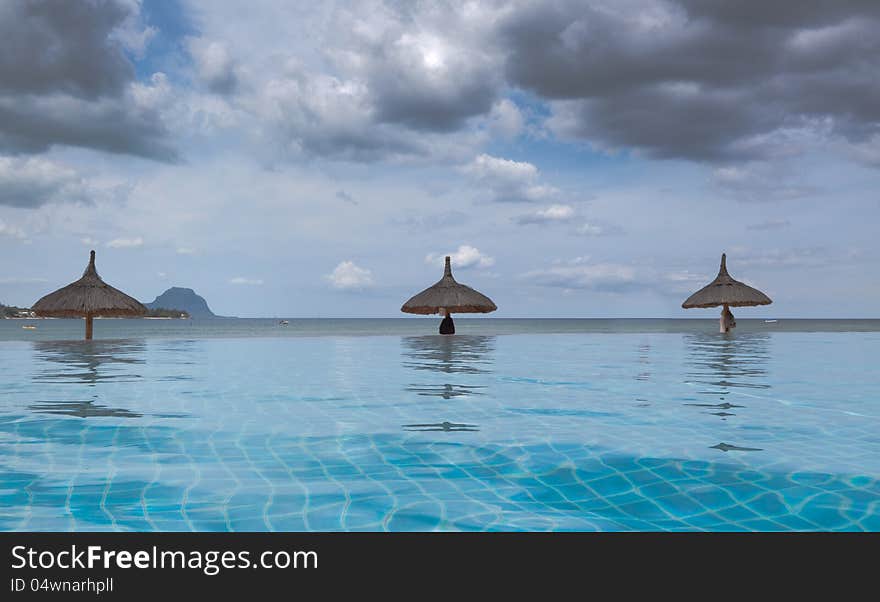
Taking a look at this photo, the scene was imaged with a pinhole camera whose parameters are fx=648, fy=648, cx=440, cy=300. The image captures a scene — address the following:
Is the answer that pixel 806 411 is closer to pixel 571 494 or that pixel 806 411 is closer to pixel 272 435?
pixel 571 494

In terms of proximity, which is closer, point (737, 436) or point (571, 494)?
point (571, 494)

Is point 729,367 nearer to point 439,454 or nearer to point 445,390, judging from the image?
point 445,390

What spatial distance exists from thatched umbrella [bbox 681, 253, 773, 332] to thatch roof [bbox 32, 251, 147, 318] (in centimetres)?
2369

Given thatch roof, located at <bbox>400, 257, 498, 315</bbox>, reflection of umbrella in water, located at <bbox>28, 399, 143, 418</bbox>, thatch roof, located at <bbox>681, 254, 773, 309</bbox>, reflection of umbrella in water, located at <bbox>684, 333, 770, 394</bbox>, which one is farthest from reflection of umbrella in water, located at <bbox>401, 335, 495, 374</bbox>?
thatch roof, located at <bbox>681, 254, 773, 309</bbox>

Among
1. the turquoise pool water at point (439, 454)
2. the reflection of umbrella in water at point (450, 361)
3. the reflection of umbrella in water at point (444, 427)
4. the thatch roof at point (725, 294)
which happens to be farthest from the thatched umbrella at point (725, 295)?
the reflection of umbrella in water at point (444, 427)

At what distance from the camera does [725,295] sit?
29.5 meters

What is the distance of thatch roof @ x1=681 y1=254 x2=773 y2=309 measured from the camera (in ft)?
95.9

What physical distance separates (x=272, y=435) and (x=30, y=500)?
2470 millimetres

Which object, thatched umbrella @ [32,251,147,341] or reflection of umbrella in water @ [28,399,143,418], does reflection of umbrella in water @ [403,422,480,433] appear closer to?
reflection of umbrella in water @ [28,399,143,418]

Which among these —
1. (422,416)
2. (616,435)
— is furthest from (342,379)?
(616,435)

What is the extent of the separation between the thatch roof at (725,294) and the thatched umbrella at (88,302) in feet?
77.6

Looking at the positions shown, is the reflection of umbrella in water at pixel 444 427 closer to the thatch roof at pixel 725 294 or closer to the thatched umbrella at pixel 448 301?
the thatched umbrella at pixel 448 301
